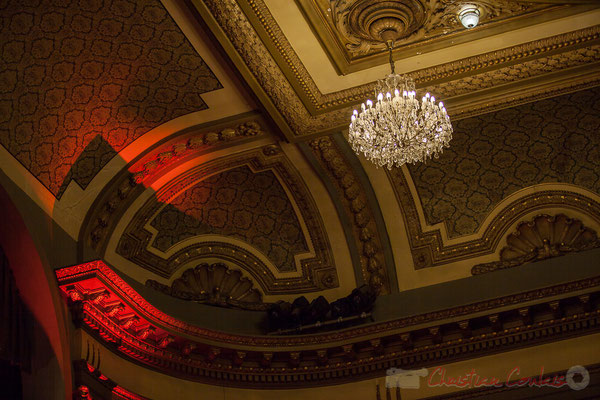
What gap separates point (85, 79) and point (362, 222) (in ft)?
12.8

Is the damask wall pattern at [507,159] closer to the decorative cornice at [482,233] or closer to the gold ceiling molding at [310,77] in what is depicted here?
the decorative cornice at [482,233]

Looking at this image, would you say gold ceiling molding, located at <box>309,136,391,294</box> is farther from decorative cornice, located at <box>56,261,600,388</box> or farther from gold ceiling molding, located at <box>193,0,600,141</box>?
decorative cornice, located at <box>56,261,600,388</box>

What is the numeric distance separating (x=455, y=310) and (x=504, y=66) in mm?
2649

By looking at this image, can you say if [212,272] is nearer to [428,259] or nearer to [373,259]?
[373,259]

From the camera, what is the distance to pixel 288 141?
9742 millimetres

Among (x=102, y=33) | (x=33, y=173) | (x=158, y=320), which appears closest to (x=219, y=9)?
(x=102, y=33)

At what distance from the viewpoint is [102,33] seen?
26.0ft

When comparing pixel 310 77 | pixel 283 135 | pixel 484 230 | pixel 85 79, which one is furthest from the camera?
pixel 484 230

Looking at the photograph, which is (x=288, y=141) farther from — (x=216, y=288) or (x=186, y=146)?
(x=216, y=288)

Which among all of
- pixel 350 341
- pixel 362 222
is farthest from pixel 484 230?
pixel 350 341

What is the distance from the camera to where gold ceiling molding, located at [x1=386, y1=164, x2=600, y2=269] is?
995 cm

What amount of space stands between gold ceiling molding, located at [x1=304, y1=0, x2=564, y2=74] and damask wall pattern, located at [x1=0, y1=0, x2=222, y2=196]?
50.6 inches

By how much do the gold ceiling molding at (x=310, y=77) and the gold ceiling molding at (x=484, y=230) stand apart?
1286mm

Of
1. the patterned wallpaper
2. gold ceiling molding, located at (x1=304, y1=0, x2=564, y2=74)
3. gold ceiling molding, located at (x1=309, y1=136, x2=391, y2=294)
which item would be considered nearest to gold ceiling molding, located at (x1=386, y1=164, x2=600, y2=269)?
gold ceiling molding, located at (x1=309, y1=136, x2=391, y2=294)
